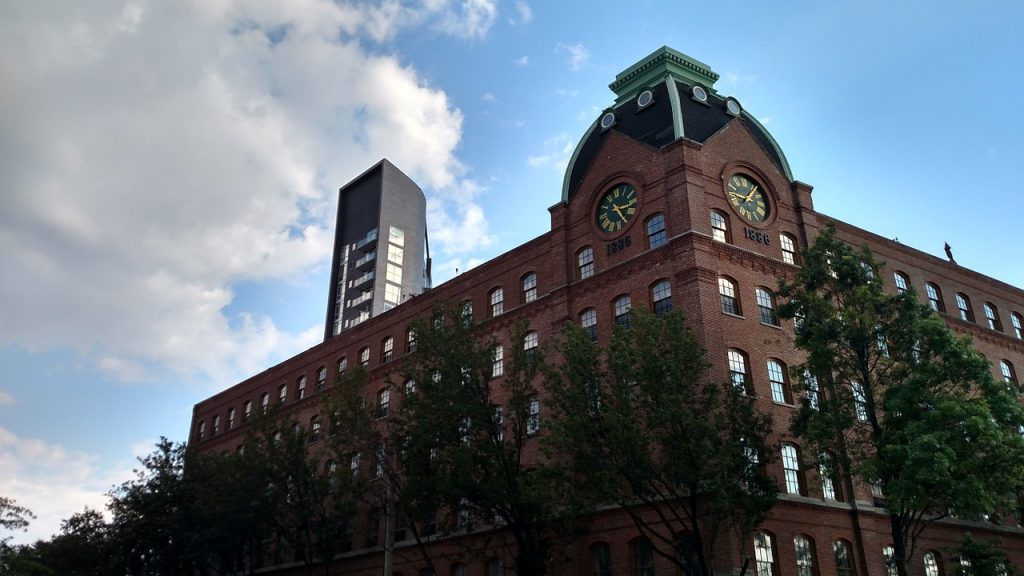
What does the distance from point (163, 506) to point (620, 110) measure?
1222 inches

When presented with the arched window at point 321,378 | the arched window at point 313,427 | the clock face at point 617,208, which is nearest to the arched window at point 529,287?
the clock face at point 617,208

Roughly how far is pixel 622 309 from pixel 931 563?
1580cm

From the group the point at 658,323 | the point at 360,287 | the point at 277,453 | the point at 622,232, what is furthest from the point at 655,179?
the point at 360,287

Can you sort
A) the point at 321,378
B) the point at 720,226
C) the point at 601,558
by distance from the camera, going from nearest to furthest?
the point at 601,558 → the point at 720,226 → the point at 321,378

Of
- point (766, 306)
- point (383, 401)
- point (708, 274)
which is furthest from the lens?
point (383, 401)

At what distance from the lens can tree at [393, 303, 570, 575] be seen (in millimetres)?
27672

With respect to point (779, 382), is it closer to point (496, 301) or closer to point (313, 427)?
point (496, 301)

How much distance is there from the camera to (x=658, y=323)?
2558cm

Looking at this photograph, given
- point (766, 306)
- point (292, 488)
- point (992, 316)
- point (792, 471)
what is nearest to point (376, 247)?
point (292, 488)

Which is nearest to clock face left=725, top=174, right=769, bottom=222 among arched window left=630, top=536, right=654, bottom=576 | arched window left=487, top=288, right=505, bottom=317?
arched window left=487, top=288, right=505, bottom=317

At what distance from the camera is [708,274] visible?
31750 mm

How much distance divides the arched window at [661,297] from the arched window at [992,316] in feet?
72.0

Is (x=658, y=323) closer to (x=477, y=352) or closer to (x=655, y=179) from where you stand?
(x=477, y=352)

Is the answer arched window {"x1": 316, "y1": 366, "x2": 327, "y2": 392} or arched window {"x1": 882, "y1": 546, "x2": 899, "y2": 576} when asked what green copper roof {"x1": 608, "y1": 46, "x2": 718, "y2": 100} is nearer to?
arched window {"x1": 882, "y1": 546, "x2": 899, "y2": 576}
